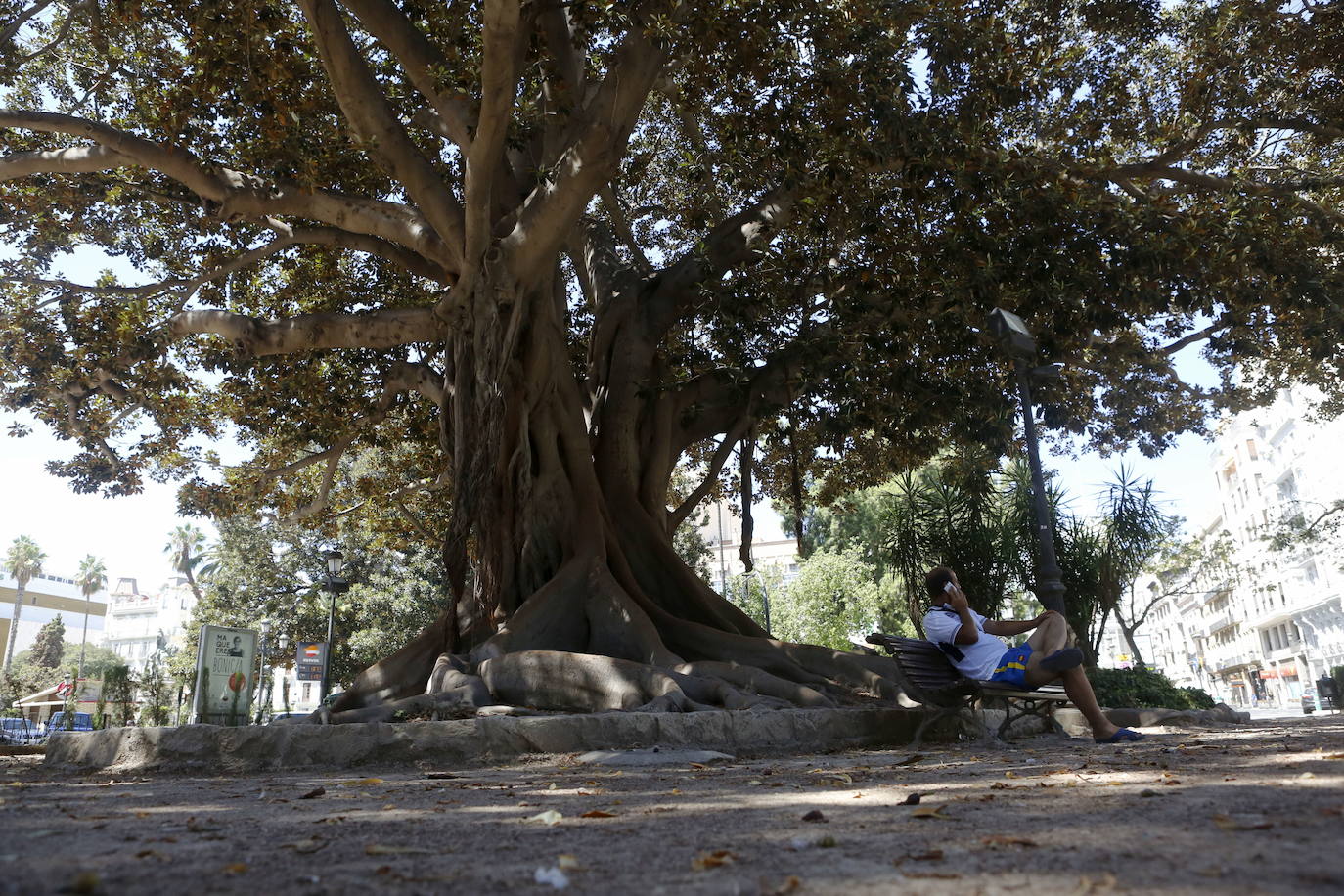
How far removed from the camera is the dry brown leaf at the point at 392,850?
226cm

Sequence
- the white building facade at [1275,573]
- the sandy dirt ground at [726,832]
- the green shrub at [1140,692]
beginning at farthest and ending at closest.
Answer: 1. the white building facade at [1275,573]
2. the green shrub at [1140,692]
3. the sandy dirt ground at [726,832]

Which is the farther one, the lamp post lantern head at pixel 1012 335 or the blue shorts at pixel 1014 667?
the lamp post lantern head at pixel 1012 335

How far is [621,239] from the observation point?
12414mm

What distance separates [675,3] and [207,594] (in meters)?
28.8

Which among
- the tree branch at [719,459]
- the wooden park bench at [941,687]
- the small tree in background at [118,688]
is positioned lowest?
the wooden park bench at [941,687]

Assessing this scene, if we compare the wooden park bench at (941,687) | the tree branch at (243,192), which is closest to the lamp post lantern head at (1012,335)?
the wooden park bench at (941,687)

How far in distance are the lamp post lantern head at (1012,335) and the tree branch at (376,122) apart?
15.1 feet

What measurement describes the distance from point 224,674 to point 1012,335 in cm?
1160

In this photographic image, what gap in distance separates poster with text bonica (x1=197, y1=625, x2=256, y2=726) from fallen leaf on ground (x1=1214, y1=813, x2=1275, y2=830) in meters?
12.8

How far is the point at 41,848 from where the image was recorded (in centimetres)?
238

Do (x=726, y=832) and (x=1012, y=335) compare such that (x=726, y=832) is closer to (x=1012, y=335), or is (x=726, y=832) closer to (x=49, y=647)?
(x=1012, y=335)

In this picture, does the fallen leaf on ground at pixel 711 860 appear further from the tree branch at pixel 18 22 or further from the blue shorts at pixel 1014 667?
the tree branch at pixel 18 22

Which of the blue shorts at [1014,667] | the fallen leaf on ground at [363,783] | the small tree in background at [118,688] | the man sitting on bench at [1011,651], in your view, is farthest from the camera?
the small tree in background at [118,688]

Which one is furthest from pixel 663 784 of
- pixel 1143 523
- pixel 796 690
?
pixel 1143 523
